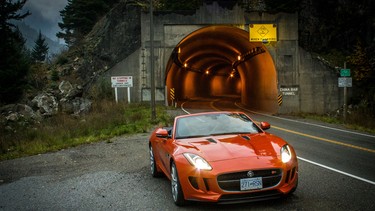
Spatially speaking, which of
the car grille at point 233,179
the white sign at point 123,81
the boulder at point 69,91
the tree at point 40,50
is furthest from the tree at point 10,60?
the tree at point 40,50

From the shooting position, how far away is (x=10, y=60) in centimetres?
3194

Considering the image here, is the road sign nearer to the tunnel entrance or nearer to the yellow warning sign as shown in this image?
the tunnel entrance

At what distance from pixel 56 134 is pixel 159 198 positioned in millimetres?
10464

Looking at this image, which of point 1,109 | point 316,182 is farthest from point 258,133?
point 1,109

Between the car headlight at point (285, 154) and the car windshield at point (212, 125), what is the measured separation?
103 centimetres

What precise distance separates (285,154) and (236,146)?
0.77 m

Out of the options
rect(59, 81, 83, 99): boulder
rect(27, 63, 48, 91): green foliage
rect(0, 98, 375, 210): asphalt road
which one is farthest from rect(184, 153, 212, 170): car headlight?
rect(27, 63, 48, 91): green foliage

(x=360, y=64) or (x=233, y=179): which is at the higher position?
(x=360, y=64)

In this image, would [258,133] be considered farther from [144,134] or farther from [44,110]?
[44,110]

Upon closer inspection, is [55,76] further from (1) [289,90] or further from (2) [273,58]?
(1) [289,90]

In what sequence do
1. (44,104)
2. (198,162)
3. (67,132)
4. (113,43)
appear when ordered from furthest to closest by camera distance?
(113,43)
(44,104)
(67,132)
(198,162)

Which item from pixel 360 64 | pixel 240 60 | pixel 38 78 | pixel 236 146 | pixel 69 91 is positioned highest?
pixel 240 60

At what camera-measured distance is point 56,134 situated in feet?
51.2

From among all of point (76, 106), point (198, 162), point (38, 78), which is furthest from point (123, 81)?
point (198, 162)
